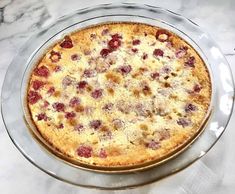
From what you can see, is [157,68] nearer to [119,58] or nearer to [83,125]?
[119,58]

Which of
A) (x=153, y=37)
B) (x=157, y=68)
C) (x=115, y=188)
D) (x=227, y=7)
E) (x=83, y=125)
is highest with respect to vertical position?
(x=227, y=7)

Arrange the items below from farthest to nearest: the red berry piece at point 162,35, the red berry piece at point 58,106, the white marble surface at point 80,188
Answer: the red berry piece at point 162,35, the red berry piece at point 58,106, the white marble surface at point 80,188

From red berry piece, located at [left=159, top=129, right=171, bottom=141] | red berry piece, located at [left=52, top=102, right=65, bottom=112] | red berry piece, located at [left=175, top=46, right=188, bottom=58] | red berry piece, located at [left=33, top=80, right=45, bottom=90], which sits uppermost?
red berry piece, located at [left=175, top=46, right=188, bottom=58]

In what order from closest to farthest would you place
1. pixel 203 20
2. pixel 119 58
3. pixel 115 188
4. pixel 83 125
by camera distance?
pixel 115 188, pixel 83 125, pixel 119 58, pixel 203 20

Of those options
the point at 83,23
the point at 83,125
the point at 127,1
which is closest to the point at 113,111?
the point at 83,125

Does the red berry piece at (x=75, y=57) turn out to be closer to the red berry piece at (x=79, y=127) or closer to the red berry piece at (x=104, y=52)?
the red berry piece at (x=104, y=52)

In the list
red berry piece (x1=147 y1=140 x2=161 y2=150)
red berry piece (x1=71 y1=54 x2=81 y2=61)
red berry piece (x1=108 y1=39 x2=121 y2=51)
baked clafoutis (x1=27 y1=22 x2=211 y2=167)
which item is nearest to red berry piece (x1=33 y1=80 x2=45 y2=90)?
baked clafoutis (x1=27 y1=22 x2=211 y2=167)

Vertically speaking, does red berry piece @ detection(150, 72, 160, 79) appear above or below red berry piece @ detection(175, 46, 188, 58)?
below

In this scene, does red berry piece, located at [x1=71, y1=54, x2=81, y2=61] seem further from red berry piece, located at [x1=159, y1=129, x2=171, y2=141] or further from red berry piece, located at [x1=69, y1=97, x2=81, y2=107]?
red berry piece, located at [x1=159, y1=129, x2=171, y2=141]

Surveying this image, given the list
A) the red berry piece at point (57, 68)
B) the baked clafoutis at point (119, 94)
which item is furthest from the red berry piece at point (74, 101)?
the red berry piece at point (57, 68)
